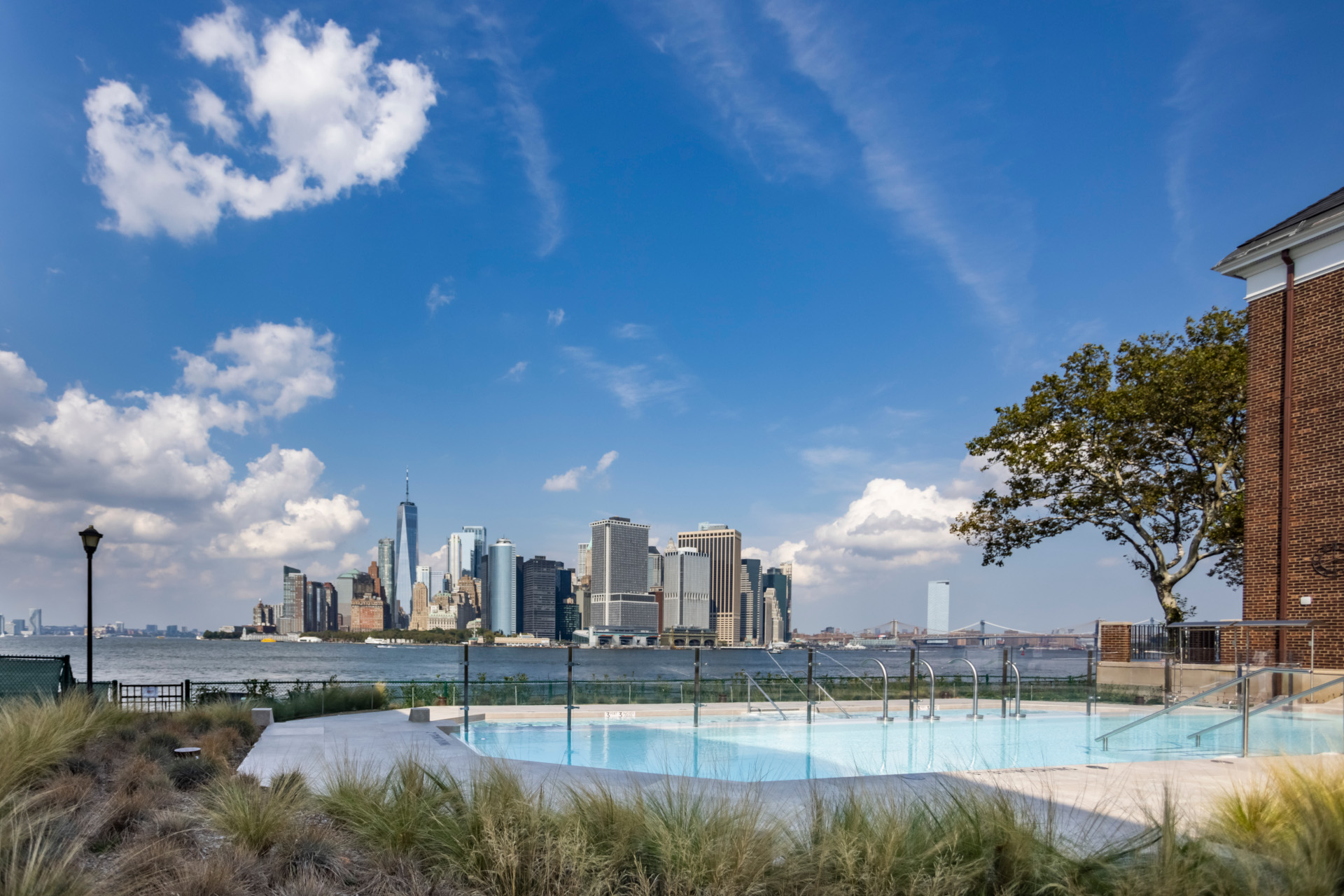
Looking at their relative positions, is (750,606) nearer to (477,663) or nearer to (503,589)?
(503,589)

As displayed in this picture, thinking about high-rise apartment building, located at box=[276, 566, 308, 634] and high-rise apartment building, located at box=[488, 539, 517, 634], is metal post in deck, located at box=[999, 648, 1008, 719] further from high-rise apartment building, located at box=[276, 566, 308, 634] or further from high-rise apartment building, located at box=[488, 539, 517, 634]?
high-rise apartment building, located at box=[276, 566, 308, 634]

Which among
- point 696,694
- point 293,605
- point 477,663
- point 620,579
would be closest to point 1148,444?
point 696,694

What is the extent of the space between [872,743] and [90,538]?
51.0 feet

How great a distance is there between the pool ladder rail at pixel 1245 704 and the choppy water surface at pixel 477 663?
5.99 meters

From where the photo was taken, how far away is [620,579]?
150m

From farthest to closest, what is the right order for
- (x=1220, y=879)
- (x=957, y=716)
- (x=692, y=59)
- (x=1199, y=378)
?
(x=1199, y=378)
(x=957, y=716)
(x=692, y=59)
(x=1220, y=879)

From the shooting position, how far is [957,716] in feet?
63.8

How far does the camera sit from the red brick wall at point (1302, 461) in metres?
17.6

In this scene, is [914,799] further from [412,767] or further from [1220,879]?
[412,767]

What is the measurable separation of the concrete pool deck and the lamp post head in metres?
5.46

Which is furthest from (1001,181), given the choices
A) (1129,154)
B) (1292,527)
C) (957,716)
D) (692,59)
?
(957,716)

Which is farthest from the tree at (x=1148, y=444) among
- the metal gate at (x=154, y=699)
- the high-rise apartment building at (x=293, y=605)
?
the high-rise apartment building at (x=293, y=605)

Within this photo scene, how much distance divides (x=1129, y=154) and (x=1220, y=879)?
18.6 meters

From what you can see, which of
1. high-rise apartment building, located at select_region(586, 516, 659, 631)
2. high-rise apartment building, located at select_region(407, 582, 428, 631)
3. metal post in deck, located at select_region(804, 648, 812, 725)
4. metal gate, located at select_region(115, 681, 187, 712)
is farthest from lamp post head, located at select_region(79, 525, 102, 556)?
high-rise apartment building, located at select_region(407, 582, 428, 631)
